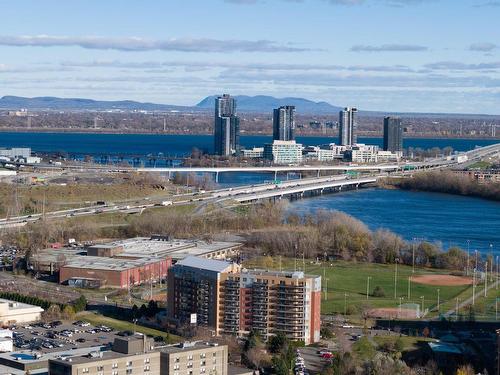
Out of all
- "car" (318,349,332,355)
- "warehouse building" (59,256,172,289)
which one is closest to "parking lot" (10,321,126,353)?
"car" (318,349,332,355)

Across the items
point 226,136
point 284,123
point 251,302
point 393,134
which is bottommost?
point 251,302

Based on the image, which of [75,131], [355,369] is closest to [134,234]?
[355,369]

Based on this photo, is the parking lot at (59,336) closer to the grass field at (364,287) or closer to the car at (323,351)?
the car at (323,351)

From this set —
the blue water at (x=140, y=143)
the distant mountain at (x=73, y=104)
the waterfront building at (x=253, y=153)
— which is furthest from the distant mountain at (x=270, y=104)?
the waterfront building at (x=253, y=153)

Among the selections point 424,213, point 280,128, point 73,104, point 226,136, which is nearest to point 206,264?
point 424,213

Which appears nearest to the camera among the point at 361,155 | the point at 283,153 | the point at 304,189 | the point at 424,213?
the point at 424,213

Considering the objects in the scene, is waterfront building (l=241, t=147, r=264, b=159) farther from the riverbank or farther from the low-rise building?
the low-rise building

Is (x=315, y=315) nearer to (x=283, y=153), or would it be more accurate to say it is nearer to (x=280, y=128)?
(x=283, y=153)
